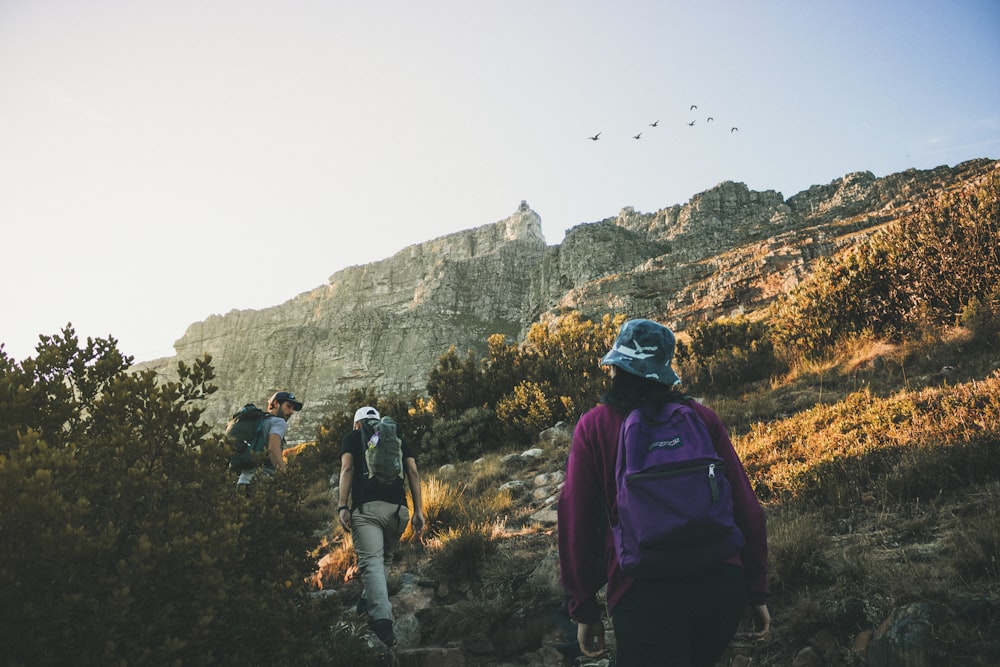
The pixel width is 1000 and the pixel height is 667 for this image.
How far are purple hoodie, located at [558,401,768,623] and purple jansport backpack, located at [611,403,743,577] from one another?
111mm

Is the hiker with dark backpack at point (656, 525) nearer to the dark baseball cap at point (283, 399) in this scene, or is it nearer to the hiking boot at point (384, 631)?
the hiking boot at point (384, 631)

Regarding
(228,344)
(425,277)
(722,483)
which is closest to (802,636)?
(722,483)

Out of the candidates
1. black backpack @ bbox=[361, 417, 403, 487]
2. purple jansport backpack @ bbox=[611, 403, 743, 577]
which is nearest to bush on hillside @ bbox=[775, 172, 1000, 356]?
purple jansport backpack @ bbox=[611, 403, 743, 577]

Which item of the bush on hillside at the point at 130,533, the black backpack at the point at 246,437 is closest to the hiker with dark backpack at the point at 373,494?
the bush on hillside at the point at 130,533

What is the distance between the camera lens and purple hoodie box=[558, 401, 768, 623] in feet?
5.77

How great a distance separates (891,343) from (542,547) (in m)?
6.28

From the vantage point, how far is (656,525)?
1552mm

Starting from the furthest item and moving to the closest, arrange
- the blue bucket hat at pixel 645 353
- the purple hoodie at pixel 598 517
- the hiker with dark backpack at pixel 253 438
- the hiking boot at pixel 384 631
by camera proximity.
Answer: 1. the hiker with dark backpack at pixel 253 438
2. the hiking boot at pixel 384 631
3. the blue bucket hat at pixel 645 353
4. the purple hoodie at pixel 598 517

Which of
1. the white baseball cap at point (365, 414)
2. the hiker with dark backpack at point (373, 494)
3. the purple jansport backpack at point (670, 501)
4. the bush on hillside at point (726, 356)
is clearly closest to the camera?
the purple jansport backpack at point (670, 501)

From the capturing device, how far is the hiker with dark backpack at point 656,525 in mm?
1554

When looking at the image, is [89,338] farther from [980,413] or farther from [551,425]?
[551,425]

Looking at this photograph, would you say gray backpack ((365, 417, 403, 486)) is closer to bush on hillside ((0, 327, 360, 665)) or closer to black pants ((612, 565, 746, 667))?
bush on hillside ((0, 327, 360, 665))

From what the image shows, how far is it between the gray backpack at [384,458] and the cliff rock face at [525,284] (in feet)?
79.0

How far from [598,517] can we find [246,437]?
13.6ft
